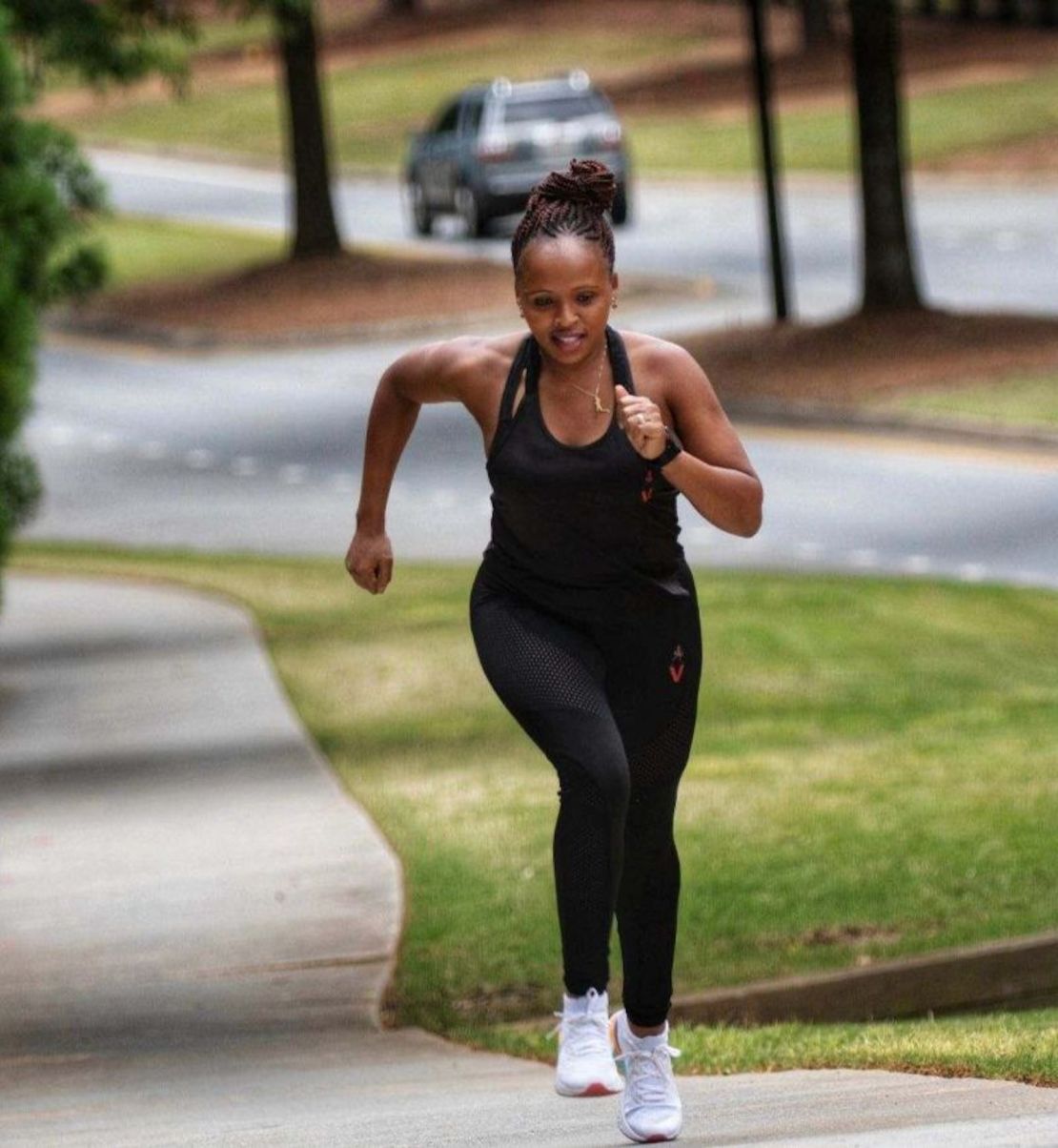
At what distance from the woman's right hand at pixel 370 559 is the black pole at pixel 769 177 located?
68.1 ft

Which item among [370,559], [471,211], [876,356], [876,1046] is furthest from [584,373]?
[471,211]

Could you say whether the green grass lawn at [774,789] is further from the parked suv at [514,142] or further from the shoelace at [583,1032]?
the parked suv at [514,142]

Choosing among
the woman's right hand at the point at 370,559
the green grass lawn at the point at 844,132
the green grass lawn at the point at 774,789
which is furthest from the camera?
the green grass lawn at the point at 844,132

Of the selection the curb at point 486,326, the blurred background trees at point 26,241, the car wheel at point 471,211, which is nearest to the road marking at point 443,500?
the curb at point 486,326

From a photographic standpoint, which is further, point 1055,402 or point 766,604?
point 1055,402

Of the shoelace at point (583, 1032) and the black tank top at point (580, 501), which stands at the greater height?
the black tank top at point (580, 501)

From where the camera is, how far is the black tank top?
5.30m

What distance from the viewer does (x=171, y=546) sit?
846 inches

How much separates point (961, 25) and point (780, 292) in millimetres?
28794

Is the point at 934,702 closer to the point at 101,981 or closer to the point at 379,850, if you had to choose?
the point at 379,850

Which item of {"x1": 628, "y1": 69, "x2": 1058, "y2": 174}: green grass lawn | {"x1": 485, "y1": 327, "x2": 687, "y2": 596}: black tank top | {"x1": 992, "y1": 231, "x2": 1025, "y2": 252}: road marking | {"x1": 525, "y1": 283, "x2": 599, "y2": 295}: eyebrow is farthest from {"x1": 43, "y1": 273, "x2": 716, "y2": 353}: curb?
{"x1": 525, "y1": 283, "x2": 599, "y2": 295}: eyebrow

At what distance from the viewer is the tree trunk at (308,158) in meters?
36.0

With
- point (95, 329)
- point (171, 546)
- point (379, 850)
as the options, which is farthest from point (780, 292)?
point (379, 850)

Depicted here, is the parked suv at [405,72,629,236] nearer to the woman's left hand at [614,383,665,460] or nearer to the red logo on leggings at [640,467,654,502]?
the red logo on leggings at [640,467,654,502]
